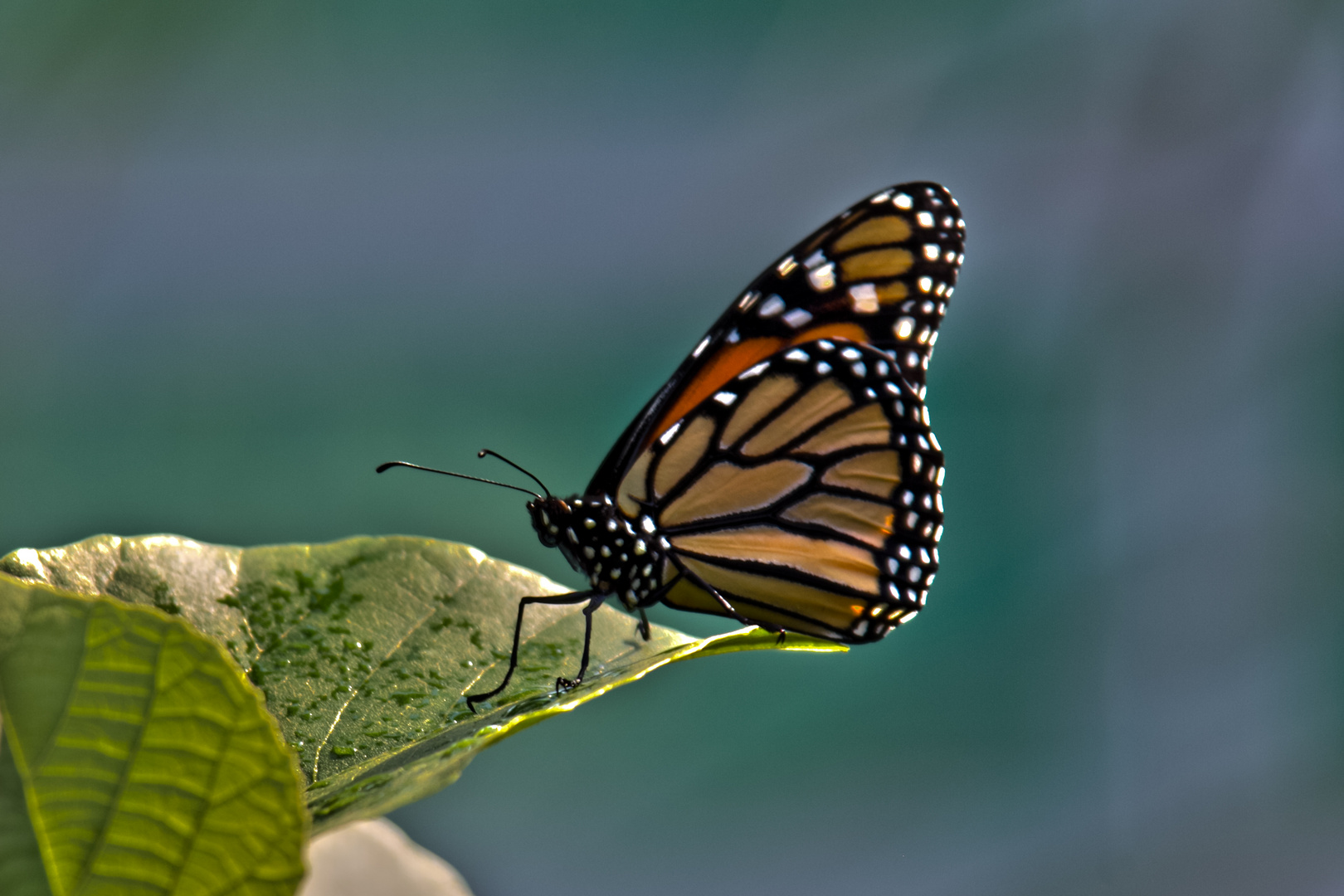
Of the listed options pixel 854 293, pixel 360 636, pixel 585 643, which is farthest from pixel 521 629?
pixel 854 293

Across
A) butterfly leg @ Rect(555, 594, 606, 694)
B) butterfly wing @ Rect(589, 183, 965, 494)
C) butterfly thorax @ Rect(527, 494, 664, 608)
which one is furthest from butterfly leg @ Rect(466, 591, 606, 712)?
butterfly wing @ Rect(589, 183, 965, 494)

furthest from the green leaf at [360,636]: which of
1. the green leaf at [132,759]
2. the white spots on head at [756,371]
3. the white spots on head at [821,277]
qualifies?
the white spots on head at [821,277]

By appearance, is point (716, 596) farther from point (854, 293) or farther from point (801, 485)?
point (854, 293)

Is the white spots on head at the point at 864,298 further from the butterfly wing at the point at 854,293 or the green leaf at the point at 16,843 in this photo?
the green leaf at the point at 16,843

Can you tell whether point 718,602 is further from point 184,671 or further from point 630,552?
point 184,671

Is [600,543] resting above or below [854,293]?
below

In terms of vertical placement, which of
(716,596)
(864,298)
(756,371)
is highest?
(864,298)

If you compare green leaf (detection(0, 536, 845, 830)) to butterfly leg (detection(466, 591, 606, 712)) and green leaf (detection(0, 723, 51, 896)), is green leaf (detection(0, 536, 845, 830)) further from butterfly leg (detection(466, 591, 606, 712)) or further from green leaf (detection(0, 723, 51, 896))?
green leaf (detection(0, 723, 51, 896))
